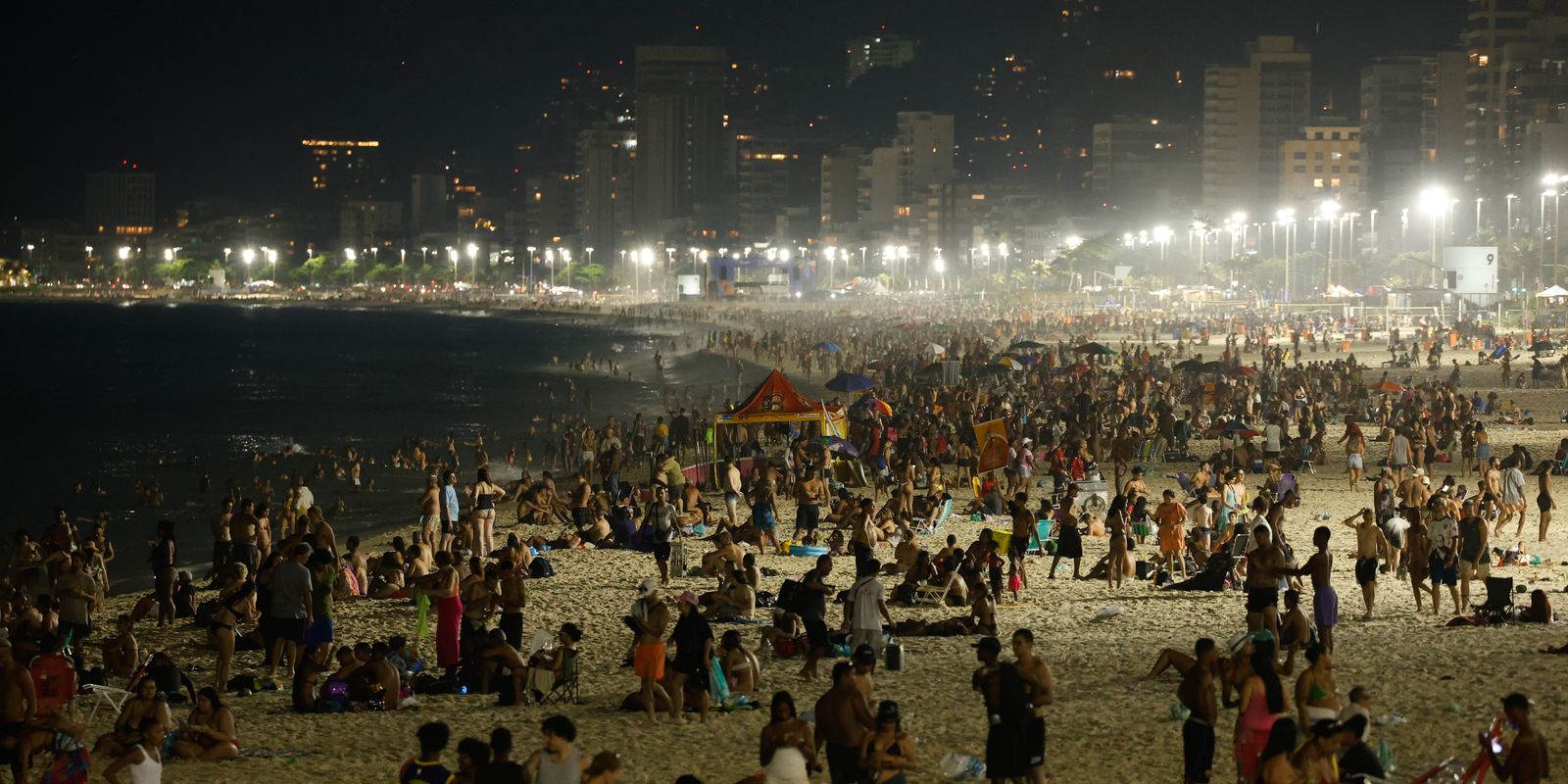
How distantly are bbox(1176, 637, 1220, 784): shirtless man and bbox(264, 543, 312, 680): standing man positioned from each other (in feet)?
21.3

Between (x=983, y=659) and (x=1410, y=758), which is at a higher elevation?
(x=983, y=659)

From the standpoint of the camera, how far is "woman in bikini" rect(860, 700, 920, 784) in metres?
7.93

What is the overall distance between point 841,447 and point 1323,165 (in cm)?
14211

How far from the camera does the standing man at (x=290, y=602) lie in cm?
1195

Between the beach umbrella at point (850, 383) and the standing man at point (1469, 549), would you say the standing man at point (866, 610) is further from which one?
the beach umbrella at point (850, 383)

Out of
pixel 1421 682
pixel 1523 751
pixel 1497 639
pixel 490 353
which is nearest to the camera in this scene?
pixel 1523 751

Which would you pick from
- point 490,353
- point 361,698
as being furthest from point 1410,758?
point 490,353

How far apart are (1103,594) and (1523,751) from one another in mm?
7677

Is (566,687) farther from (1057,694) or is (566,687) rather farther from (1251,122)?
(1251,122)

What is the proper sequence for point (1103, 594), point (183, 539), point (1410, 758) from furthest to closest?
point (183, 539)
point (1103, 594)
point (1410, 758)

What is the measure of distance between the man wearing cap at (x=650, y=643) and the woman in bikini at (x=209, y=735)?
2.53 metres

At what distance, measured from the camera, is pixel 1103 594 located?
15.3 meters

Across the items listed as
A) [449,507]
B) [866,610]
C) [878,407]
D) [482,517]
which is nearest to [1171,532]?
[866,610]

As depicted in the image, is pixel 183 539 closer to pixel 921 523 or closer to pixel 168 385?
pixel 921 523
